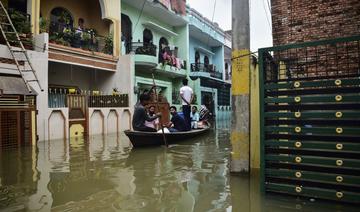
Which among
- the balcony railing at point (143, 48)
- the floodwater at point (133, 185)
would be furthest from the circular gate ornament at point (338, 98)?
the balcony railing at point (143, 48)

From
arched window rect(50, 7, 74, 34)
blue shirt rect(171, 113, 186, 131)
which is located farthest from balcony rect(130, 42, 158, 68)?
blue shirt rect(171, 113, 186, 131)

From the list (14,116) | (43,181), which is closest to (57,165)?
(43,181)

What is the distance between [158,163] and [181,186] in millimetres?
2357

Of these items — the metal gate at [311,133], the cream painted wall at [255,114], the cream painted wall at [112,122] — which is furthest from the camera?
the cream painted wall at [112,122]

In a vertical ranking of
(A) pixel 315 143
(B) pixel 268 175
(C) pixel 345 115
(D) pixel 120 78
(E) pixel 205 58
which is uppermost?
(E) pixel 205 58

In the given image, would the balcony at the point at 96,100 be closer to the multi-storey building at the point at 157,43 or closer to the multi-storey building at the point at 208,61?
the multi-storey building at the point at 157,43

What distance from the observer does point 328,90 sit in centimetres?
435

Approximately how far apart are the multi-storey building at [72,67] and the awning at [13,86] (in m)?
0.04

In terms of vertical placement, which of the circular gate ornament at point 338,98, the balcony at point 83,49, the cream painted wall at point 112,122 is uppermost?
the balcony at point 83,49

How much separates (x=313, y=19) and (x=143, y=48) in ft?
44.8

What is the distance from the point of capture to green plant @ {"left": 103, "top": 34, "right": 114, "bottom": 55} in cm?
1848

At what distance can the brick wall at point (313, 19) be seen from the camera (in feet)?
24.5

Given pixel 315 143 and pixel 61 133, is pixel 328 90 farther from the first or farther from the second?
pixel 61 133

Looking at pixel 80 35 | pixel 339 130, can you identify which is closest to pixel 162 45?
pixel 80 35
